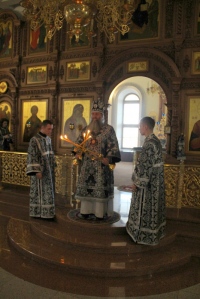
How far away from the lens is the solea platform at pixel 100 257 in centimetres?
339

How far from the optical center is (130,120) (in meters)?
17.8

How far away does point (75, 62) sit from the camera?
33.2 ft

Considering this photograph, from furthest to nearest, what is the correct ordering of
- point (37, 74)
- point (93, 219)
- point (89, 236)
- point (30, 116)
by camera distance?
point (30, 116) < point (37, 74) < point (93, 219) < point (89, 236)

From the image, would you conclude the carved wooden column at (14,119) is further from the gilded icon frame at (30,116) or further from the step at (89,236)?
the step at (89,236)

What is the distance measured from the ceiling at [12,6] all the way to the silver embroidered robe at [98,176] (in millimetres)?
8600

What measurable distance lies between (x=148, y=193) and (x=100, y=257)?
105 cm

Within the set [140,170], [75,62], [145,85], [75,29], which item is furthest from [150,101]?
[140,170]

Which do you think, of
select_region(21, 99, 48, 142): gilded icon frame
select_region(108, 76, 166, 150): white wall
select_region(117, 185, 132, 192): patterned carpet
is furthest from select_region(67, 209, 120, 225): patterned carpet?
select_region(108, 76, 166, 150): white wall

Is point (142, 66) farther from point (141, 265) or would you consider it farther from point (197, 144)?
point (141, 265)

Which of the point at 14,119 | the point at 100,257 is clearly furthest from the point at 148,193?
the point at 14,119

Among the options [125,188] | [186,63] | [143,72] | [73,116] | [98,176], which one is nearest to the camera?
[98,176]

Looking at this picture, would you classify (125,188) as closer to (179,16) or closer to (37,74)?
(179,16)

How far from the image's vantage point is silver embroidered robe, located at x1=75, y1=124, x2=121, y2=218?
4.56 m

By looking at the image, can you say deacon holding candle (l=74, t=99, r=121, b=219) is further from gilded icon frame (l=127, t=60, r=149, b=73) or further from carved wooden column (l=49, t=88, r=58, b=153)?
carved wooden column (l=49, t=88, r=58, b=153)
